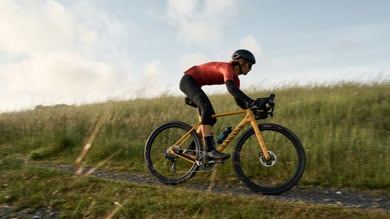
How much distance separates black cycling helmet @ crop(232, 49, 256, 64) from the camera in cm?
530

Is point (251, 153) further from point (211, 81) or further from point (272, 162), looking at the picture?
point (211, 81)

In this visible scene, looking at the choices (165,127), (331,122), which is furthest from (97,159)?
(331,122)

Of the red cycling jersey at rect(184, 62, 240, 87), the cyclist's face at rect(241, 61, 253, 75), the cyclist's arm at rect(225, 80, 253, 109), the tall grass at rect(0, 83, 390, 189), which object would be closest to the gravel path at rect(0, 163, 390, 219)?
the tall grass at rect(0, 83, 390, 189)

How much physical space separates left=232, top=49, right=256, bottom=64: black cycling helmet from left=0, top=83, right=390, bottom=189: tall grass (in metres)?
2.06

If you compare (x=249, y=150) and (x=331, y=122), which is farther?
(x=331, y=122)

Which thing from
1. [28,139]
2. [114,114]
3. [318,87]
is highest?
[318,87]

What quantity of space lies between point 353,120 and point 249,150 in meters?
3.97

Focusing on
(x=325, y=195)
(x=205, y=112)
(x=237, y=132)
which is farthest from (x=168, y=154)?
(x=325, y=195)

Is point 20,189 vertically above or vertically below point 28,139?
below

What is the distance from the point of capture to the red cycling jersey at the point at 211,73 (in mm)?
5313

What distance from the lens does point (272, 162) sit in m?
5.17

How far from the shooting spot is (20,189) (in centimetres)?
504

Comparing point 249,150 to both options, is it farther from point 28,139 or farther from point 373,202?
point 28,139

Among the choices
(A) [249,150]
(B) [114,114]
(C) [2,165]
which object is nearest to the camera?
(A) [249,150]
